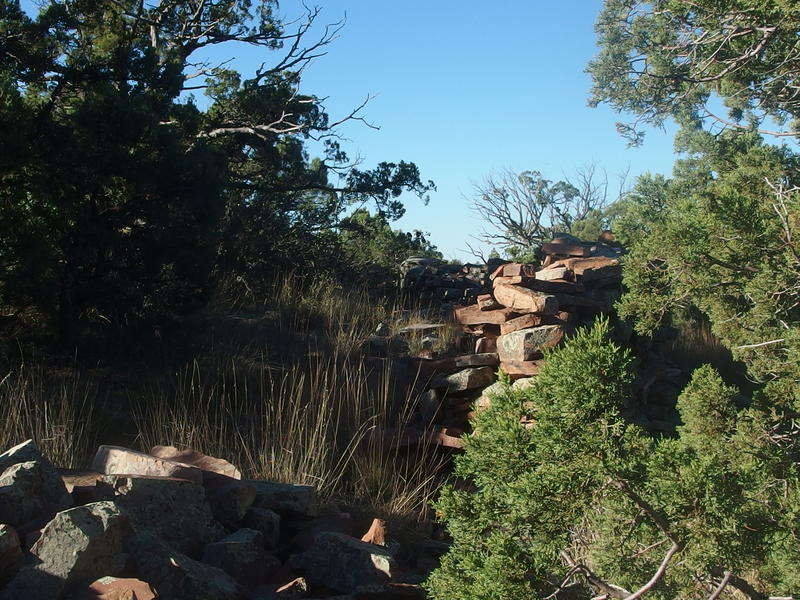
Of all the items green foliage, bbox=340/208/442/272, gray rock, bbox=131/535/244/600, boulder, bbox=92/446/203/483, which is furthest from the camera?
green foliage, bbox=340/208/442/272

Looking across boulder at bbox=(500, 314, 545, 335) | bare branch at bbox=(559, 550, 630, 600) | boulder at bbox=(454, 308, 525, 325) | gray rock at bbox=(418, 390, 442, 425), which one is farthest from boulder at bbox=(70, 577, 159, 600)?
boulder at bbox=(454, 308, 525, 325)

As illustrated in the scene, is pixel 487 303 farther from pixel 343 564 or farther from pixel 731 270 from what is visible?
pixel 343 564

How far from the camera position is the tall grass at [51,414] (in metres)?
5.43

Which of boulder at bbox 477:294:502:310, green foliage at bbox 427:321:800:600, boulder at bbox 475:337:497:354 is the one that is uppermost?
boulder at bbox 477:294:502:310

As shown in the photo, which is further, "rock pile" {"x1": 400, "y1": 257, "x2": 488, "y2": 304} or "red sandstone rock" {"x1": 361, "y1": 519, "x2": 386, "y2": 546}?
"rock pile" {"x1": 400, "y1": 257, "x2": 488, "y2": 304}

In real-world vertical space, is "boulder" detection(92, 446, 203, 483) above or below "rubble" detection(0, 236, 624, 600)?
above

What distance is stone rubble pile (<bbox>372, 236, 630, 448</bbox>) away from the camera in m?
7.54

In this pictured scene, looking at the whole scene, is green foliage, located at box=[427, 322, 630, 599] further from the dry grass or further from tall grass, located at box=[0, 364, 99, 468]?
tall grass, located at box=[0, 364, 99, 468]

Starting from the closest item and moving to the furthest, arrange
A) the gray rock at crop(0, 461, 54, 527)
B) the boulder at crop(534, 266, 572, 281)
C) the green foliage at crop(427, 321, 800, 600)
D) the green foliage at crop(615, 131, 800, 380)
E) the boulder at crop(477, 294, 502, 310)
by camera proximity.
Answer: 1. the green foliage at crop(427, 321, 800, 600)
2. the gray rock at crop(0, 461, 54, 527)
3. the green foliage at crop(615, 131, 800, 380)
4. the boulder at crop(477, 294, 502, 310)
5. the boulder at crop(534, 266, 572, 281)

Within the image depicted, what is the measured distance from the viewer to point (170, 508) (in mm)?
3941

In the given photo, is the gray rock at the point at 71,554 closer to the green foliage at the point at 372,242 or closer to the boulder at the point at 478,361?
the boulder at the point at 478,361

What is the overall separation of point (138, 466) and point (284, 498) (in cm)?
86

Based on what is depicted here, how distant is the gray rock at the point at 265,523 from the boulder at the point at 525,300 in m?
4.27

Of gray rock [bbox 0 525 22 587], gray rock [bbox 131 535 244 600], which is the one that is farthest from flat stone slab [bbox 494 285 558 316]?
gray rock [bbox 0 525 22 587]
